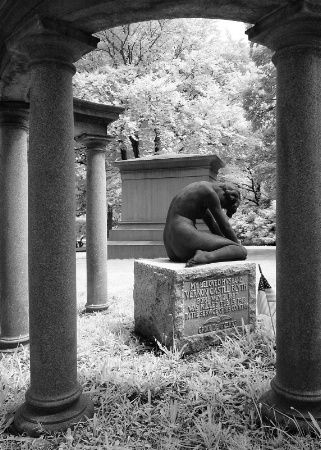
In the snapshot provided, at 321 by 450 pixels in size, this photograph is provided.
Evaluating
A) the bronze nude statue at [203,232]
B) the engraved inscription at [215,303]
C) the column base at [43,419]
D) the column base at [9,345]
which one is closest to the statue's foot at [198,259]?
the bronze nude statue at [203,232]

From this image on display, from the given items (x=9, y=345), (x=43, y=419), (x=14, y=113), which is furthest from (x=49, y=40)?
(x=9, y=345)

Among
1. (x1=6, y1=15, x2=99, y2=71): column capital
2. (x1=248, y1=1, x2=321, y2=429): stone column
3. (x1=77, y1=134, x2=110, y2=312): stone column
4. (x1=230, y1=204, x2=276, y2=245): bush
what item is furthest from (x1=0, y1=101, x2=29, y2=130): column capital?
(x1=230, y1=204, x2=276, y2=245): bush

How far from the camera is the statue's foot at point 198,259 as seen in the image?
538 cm

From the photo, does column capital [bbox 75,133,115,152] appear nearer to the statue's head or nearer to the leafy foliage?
the statue's head

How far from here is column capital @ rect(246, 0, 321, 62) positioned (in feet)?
9.85

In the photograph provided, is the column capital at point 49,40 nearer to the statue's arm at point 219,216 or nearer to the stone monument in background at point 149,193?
the statue's arm at point 219,216

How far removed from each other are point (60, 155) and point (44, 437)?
231 centimetres

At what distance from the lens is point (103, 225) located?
7.73 metres

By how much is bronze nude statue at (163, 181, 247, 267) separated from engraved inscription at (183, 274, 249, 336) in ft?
1.15

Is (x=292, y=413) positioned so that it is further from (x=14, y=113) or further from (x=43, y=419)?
(x=14, y=113)

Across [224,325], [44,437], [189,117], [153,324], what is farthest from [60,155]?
[189,117]

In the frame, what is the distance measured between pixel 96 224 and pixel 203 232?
257cm

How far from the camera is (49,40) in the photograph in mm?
3186

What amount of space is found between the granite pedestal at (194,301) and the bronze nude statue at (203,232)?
0.70ft
